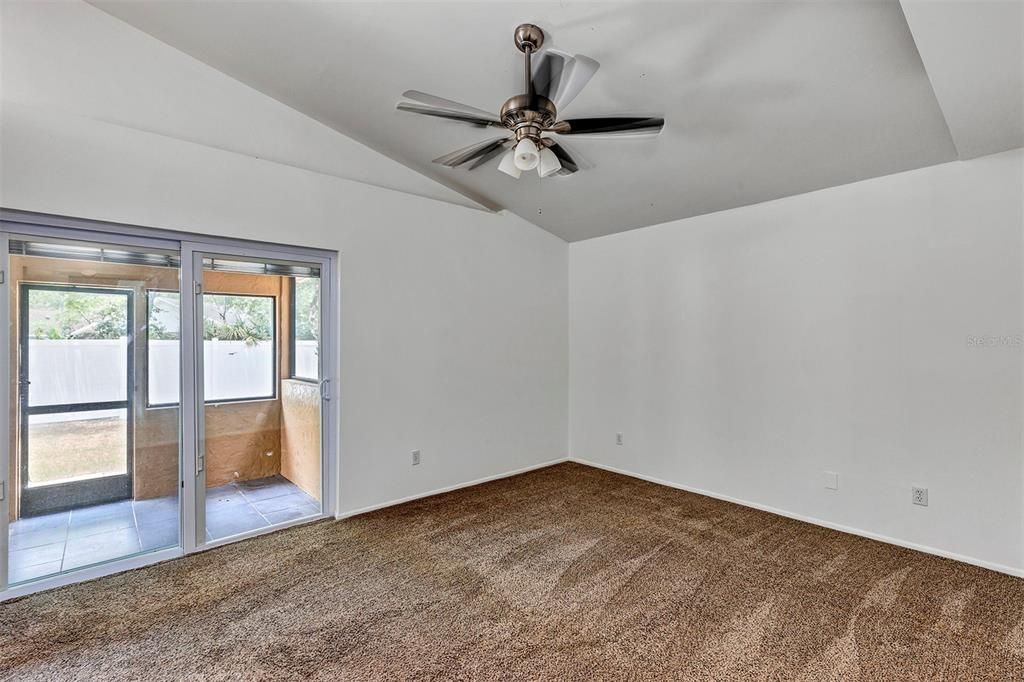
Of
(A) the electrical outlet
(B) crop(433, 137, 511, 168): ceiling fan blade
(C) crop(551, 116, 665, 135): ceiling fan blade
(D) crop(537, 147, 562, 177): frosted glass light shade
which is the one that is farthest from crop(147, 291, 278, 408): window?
(A) the electrical outlet

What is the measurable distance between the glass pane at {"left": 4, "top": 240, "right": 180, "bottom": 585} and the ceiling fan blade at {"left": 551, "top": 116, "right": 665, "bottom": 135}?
8.48 feet

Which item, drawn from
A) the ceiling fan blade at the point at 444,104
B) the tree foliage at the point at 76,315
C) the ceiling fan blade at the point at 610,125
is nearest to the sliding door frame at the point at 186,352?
the tree foliage at the point at 76,315

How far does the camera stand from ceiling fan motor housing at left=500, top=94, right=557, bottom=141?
1920 millimetres

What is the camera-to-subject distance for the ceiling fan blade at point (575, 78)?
5.61 feet

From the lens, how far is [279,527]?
3.38 metres

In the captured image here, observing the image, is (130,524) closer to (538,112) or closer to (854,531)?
(538,112)

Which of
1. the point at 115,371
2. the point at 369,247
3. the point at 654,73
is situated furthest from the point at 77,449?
the point at 654,73

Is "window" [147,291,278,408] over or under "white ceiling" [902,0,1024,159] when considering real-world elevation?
under

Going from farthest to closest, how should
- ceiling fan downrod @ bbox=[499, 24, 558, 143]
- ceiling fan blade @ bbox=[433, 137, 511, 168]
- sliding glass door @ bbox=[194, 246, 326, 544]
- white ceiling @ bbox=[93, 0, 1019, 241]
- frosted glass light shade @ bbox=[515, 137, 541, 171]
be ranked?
sliding glass door @ bbox=[194, 246, 326, 544], ceiling fan blade @ bbox=[433, 137, 511, 168], white ceiling @ bbox=[93, 0, 1019, 241], frosted glass light shade @ bbox=[515, 137, 541, 171], ceiling fan downrod @ bbox=[499, 24, 558, 143]

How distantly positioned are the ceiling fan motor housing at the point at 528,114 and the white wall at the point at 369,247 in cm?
201

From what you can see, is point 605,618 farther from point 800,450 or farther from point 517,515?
point 800,450

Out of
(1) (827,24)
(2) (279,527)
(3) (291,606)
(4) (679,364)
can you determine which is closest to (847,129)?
(1) (827,24)

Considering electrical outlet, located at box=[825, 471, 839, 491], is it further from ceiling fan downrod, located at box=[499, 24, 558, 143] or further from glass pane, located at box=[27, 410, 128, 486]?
glass pane, located at box=[27, 410, 128, 486]

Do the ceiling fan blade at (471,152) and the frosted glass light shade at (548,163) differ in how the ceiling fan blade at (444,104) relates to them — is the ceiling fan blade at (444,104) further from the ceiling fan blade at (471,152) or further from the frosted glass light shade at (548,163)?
the frosted glass light shade at (548,163)
